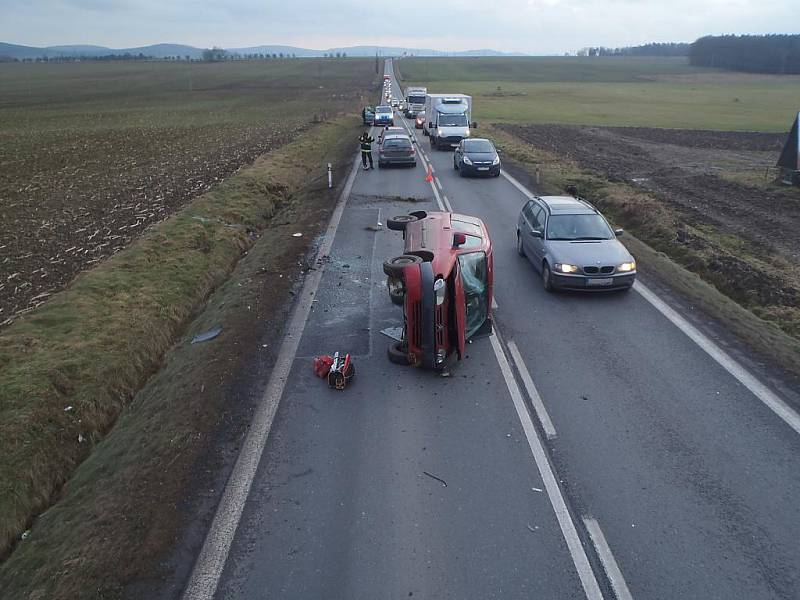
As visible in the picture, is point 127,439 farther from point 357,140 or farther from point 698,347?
point 357,140

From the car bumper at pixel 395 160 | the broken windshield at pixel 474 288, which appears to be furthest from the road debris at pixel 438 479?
the car bumper at pixel 395 160

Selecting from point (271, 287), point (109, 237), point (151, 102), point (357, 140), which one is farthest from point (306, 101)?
point (271, 287)

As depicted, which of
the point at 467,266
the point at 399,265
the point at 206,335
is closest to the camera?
the point at 399,265

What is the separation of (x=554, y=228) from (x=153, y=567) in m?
10.4

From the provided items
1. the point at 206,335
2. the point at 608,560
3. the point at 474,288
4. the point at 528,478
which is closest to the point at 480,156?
the point at 474,288

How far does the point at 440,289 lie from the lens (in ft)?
28.2

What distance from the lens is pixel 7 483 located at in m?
7.50

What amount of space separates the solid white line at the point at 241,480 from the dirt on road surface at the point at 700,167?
42.4 ft

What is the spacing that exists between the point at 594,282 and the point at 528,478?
20.4 feet

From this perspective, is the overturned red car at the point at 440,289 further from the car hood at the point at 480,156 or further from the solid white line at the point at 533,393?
the car hood at the point at 480,156

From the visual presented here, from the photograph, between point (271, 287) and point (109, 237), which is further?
point (109, 237)

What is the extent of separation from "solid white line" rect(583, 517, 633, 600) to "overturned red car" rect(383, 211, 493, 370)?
353cm

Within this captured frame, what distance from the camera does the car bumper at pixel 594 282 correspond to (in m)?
12.2

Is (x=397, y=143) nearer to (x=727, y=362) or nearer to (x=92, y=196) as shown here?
(x=92, y=196)
